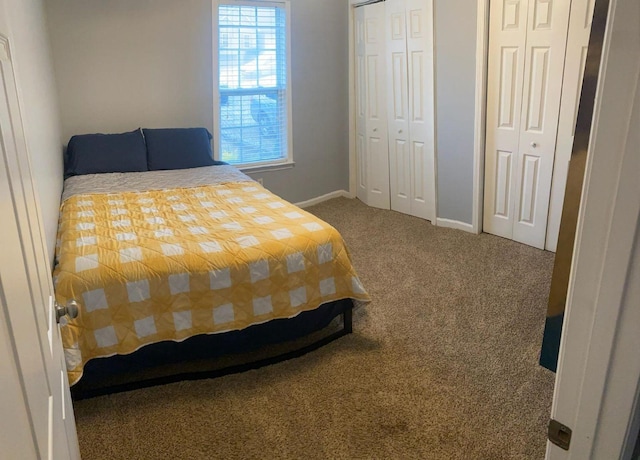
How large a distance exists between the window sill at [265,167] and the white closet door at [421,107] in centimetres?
120

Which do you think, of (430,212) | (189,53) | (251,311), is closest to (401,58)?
(430,212)

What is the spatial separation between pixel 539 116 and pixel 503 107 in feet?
0.98

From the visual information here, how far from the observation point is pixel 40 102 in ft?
9.61

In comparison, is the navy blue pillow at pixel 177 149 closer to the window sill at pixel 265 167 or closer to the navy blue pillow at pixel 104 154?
the navy blue pillow at pixel 104 154

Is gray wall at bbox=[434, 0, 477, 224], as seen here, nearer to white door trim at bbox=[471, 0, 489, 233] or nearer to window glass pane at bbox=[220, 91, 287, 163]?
white door trim at bbox=[471, 0, 489, 233]

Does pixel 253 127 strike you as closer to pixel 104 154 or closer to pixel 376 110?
pixel 376 110

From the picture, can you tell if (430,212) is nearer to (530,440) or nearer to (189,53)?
(189,53)

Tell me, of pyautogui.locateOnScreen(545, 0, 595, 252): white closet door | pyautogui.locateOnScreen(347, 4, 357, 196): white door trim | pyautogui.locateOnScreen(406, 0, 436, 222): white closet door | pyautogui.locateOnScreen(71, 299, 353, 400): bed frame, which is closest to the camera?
pyautogui.locateOnScreen(71, 299, 353, 400): bed frame

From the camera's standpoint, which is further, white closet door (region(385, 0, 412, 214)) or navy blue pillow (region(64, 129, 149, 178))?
white closet door (region(385, 0, 412, 214))

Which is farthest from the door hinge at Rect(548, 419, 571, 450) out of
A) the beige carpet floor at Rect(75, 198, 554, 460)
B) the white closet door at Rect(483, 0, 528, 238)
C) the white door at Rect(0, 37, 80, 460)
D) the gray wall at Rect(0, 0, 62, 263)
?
the white closet door at Rect(483, 0, 528, 238)

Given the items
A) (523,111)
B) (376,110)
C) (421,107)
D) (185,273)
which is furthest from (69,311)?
(376,110)

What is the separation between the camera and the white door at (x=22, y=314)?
598 millimetres

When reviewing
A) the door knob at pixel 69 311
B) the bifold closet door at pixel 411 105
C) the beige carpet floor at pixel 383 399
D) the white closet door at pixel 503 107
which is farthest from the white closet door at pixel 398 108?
the door knob at pixel 69 311

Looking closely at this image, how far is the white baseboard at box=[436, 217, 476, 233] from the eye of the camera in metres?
4.36
